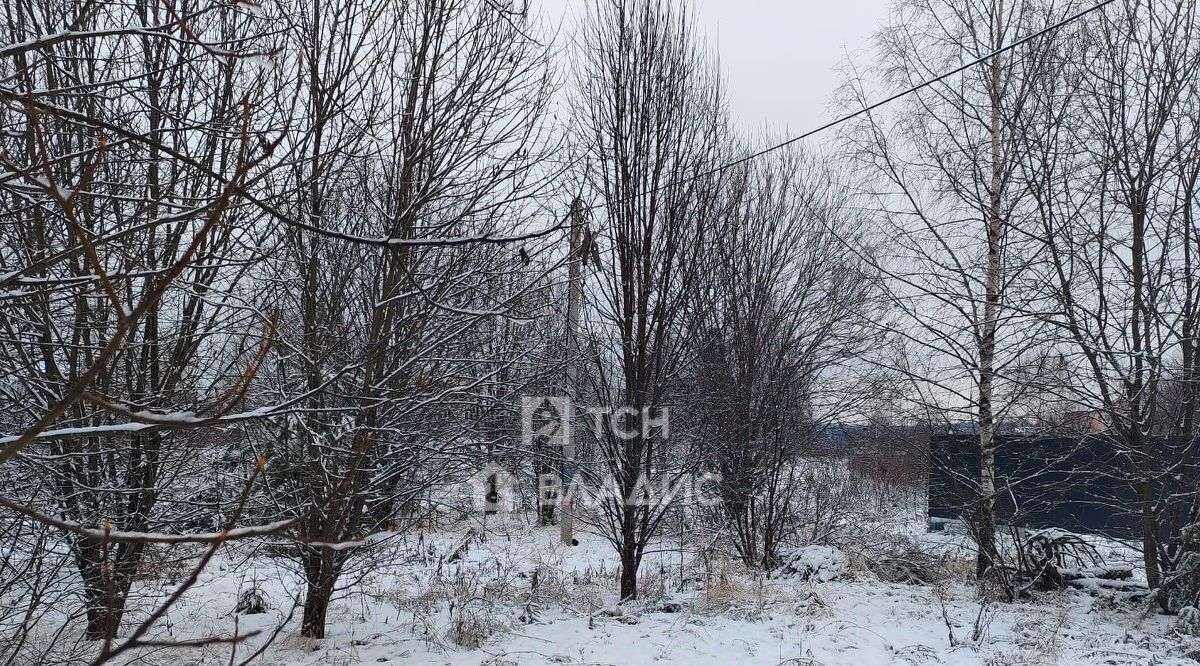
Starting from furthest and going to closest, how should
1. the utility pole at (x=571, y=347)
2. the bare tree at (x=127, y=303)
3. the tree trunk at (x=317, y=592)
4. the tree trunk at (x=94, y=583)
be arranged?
the tree trunk at (x=317, y=592) → the utility pole at (x=571, y=347) → the tree trunk at (x=94, y=583) → the bare tree at (x=127, y=303)

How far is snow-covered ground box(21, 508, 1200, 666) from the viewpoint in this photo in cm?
462

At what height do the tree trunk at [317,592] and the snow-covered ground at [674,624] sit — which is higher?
the tree trunk at [317,592]

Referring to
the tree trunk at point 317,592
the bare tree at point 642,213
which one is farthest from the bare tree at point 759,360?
the tree trunk at point 317,592

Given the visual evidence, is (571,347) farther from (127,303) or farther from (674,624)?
(127,303)

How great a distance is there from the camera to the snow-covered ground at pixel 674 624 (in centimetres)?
462

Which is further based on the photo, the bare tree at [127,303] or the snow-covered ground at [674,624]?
the snow-covered ground at [674,624]

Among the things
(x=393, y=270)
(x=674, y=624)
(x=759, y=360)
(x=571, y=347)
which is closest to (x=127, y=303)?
(x=393, y=270)

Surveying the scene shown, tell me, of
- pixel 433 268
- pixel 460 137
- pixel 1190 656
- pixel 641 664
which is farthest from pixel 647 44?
pixel 1190 656

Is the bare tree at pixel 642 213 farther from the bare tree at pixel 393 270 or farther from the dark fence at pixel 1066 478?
the dark fence at pixel 1066 478

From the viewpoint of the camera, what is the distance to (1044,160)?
6.23 meters

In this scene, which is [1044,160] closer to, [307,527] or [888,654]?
[888,654]

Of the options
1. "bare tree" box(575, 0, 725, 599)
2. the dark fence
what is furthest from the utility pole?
the dark fence

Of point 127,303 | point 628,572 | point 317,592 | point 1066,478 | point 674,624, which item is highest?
point 127,303

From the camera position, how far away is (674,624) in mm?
5359
